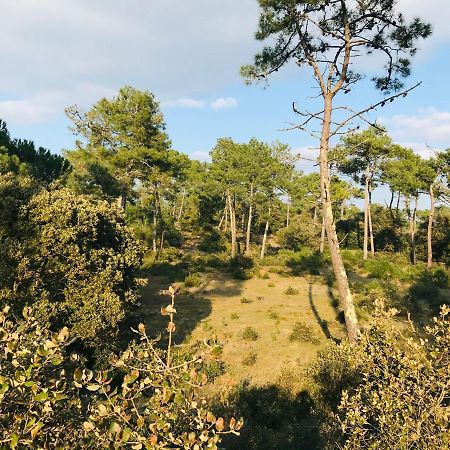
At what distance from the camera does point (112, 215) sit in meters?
16.4

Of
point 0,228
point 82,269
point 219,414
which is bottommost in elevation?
point 219,414

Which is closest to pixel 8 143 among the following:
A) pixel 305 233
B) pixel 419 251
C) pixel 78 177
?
pixel 78 177

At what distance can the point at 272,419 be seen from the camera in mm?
10211

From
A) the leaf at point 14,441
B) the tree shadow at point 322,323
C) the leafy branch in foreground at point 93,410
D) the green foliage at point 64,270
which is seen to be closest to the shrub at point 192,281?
the tree shadow at point 322,323

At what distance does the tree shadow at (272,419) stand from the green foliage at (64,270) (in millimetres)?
5027

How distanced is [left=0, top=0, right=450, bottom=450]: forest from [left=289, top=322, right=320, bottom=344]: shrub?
3.5 inches

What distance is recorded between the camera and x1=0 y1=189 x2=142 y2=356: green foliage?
476 inches

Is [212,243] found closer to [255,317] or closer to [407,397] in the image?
[255,317]

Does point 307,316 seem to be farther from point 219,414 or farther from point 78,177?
point 78,177

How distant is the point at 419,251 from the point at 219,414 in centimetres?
3907

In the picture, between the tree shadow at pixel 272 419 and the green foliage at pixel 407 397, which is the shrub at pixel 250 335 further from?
the green foliage at pixel 407 397

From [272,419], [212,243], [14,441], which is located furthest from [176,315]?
[212,243]

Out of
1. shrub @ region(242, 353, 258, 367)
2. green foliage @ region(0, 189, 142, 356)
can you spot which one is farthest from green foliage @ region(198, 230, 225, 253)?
green foliage @ region(0, 189, 142, 356)

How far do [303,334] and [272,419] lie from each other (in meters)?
6.44
